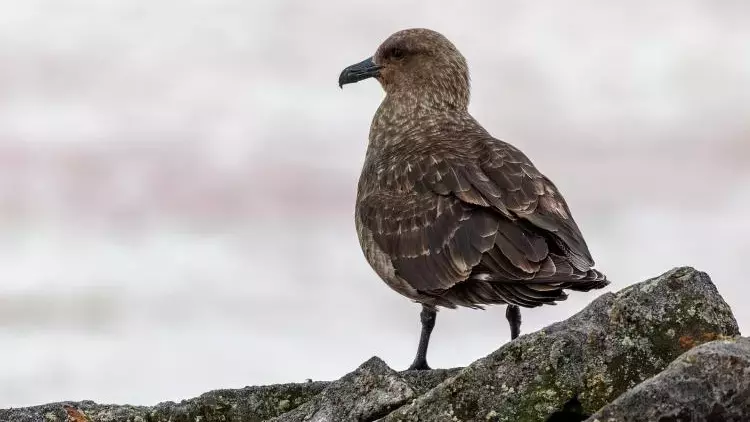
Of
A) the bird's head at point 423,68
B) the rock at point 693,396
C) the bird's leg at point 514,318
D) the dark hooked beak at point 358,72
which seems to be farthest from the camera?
the dark hooked beak at point 358,72

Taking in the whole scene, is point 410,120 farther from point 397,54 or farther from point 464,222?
point 464,222

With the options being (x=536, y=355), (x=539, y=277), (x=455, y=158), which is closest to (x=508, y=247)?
(x=539, y=277)

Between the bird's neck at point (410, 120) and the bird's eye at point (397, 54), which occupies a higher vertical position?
the bird's eye at point (397, 54)

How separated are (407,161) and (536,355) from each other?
5144 mm

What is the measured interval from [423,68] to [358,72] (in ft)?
2.78

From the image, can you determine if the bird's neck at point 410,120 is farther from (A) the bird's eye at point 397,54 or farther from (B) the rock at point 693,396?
(B) the rock at point 693,396

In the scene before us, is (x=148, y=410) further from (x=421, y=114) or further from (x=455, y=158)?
(x=421, y=114)

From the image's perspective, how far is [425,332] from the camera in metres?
9.22

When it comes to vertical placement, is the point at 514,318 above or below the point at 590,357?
above

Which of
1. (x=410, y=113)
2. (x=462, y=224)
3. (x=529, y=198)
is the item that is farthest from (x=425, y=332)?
(x=410, y=113)

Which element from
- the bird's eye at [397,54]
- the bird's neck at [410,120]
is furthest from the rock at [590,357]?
the bird's eye at [397,54]

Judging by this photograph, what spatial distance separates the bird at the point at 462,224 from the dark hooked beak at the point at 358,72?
1158 mm

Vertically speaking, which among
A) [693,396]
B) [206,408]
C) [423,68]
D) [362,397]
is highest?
[423,68]

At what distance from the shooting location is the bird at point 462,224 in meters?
8.01
